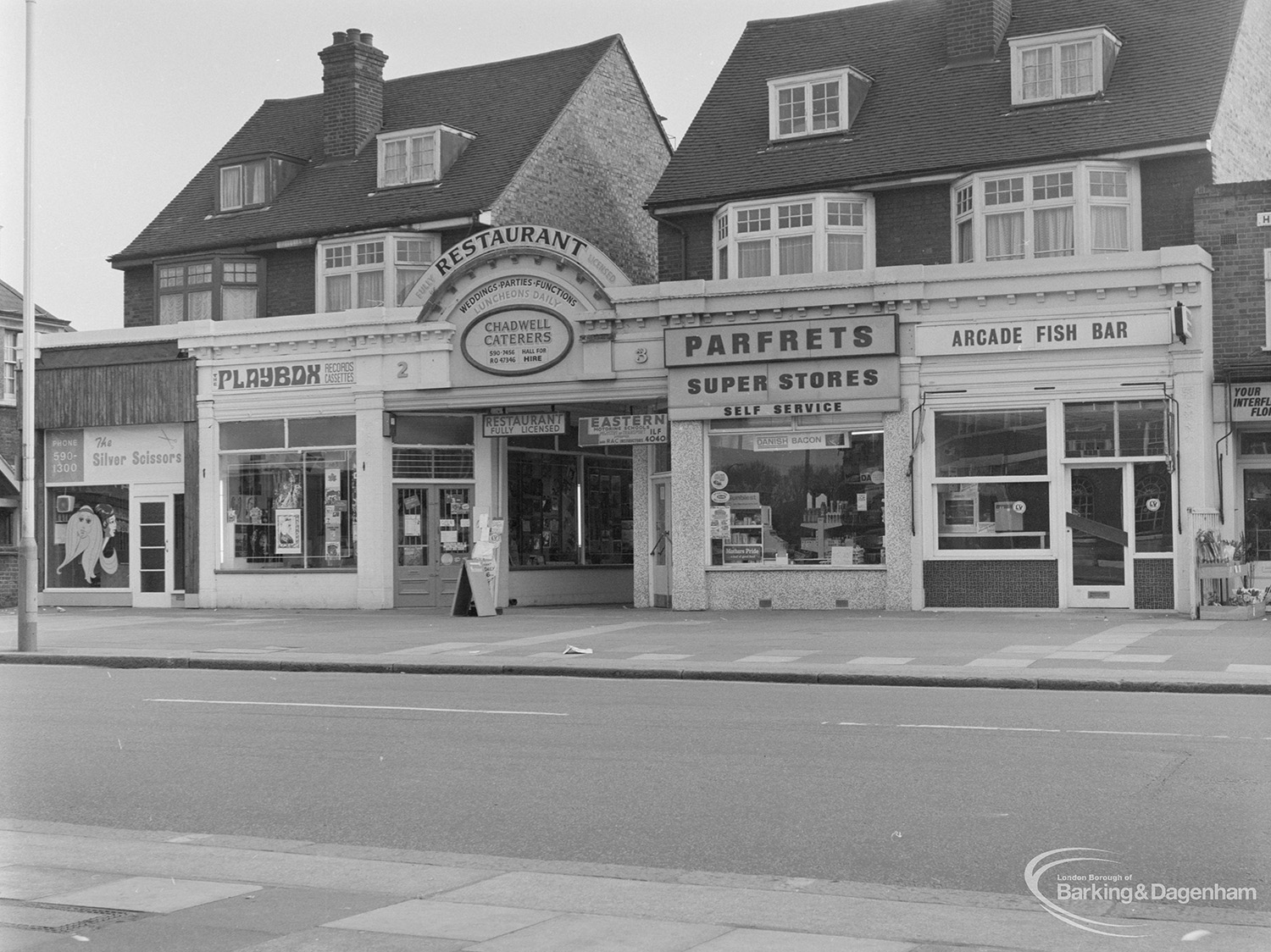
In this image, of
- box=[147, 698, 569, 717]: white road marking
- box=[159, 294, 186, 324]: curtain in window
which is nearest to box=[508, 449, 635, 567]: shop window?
box=[159, 294, 186, 324]: curtain in window

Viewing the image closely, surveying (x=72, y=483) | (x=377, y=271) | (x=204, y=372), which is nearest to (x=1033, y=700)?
A: (x=377, y=271)

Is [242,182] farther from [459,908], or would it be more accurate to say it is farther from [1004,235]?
[459,908]

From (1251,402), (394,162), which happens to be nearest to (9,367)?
(394,162)

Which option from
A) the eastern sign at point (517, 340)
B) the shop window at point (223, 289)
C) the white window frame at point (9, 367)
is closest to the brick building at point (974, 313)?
the eastern sign at point (517, 340)

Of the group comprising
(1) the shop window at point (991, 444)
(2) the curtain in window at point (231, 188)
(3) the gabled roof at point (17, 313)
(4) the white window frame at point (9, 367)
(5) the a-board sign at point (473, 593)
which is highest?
(2) the curtain in window at point (231, 188)

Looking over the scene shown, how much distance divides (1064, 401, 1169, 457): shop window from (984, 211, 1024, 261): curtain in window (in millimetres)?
2684

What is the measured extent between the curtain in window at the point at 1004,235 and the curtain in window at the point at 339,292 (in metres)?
12.0

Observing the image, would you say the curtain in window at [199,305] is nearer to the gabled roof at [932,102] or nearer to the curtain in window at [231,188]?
the curtain in window at [231,188]

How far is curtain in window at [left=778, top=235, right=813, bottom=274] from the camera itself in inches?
1020

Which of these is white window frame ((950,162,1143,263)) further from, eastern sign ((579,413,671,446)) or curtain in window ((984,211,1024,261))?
eastern sign ((579,413,671,446))

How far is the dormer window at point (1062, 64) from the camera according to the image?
2508 cm

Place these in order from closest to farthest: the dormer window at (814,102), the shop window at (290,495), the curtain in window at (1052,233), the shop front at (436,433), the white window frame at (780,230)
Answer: the curtain in window at (1052,233) → the white window frame at (780,230) → the shop front at (436,433) → the dormer window at (814,102) → the shop window at (290,495)

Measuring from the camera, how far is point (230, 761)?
435 inches

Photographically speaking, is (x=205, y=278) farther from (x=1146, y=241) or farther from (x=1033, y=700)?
(x=1033, y=700)
